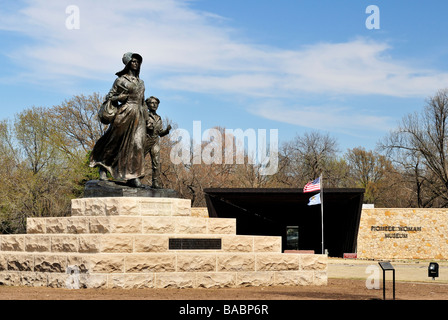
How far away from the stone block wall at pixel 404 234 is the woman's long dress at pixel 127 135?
97.9ft

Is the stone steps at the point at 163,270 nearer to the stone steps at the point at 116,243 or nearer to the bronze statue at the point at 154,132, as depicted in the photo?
the stone steps at the point at 116,243

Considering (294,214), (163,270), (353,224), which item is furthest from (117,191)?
(294,214)

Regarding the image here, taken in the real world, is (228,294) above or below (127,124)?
below

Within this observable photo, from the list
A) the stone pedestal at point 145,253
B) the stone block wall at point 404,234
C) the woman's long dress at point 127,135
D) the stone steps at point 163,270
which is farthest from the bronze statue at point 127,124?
the stone block wall at point 404,234

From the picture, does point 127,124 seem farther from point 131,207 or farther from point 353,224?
point 353,224

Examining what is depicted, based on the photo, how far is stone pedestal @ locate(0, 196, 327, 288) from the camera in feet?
45.1

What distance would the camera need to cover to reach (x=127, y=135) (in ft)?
52.3

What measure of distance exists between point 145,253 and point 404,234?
32.5m

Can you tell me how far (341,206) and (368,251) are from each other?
13.7ft

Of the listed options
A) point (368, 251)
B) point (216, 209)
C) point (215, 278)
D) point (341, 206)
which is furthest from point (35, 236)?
point (368, 251)

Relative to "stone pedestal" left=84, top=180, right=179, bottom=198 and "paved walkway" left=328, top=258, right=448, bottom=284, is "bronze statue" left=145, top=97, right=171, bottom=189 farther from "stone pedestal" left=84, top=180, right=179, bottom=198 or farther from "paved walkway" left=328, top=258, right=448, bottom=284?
"paved walkway" left=328, top=258, right=448, bottom=284

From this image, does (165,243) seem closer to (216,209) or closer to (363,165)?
(216,209)

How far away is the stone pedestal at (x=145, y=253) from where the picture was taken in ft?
45.1

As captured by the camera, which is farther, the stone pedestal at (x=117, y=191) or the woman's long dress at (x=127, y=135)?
the woman's long dress at (x=127, y=135)
